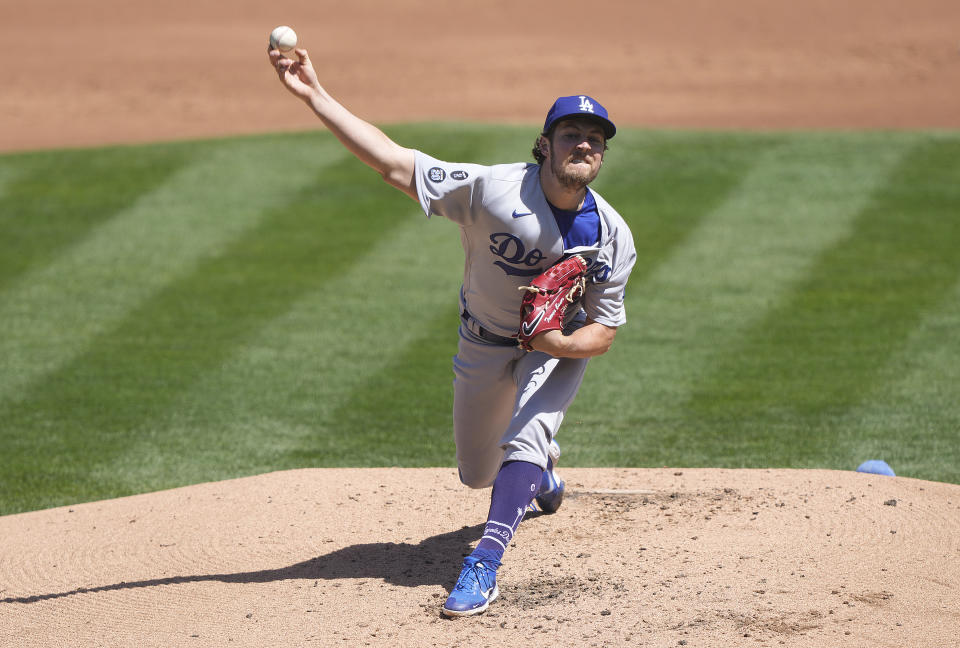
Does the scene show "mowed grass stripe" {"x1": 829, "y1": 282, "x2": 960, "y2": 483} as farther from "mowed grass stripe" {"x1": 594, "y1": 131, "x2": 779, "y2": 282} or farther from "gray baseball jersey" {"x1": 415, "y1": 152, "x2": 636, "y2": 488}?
"gray baseball jersey" {"x1": 415, "y1": 152, "x2": 636, "y2": 488}

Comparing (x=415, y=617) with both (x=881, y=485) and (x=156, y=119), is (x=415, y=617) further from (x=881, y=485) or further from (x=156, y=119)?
(x=156, y=119)

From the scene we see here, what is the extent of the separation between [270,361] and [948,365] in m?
4.74

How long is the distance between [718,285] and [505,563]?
17.5 feet

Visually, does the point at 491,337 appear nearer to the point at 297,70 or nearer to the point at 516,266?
the point at 516,266

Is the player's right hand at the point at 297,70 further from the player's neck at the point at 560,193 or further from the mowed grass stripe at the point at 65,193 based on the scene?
the mowed grass stripe at the point at 65,193

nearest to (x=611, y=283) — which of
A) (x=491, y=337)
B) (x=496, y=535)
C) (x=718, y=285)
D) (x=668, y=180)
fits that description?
(x=491, y=337)

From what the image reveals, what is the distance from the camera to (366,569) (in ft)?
16.1

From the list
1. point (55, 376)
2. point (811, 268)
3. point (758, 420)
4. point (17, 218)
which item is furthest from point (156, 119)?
point (758, 420)

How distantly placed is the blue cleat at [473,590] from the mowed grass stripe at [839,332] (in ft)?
9.41

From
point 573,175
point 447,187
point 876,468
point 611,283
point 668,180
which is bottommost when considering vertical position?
point 876,468

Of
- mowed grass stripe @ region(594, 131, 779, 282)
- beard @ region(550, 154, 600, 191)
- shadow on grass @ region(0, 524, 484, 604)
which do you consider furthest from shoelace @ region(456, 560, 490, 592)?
mowed grass stripe @ region(594, 131, 779, 282)

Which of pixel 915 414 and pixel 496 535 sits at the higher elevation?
pixel 915 414

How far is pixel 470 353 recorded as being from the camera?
16.6 feet

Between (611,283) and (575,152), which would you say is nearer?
(575,152)
